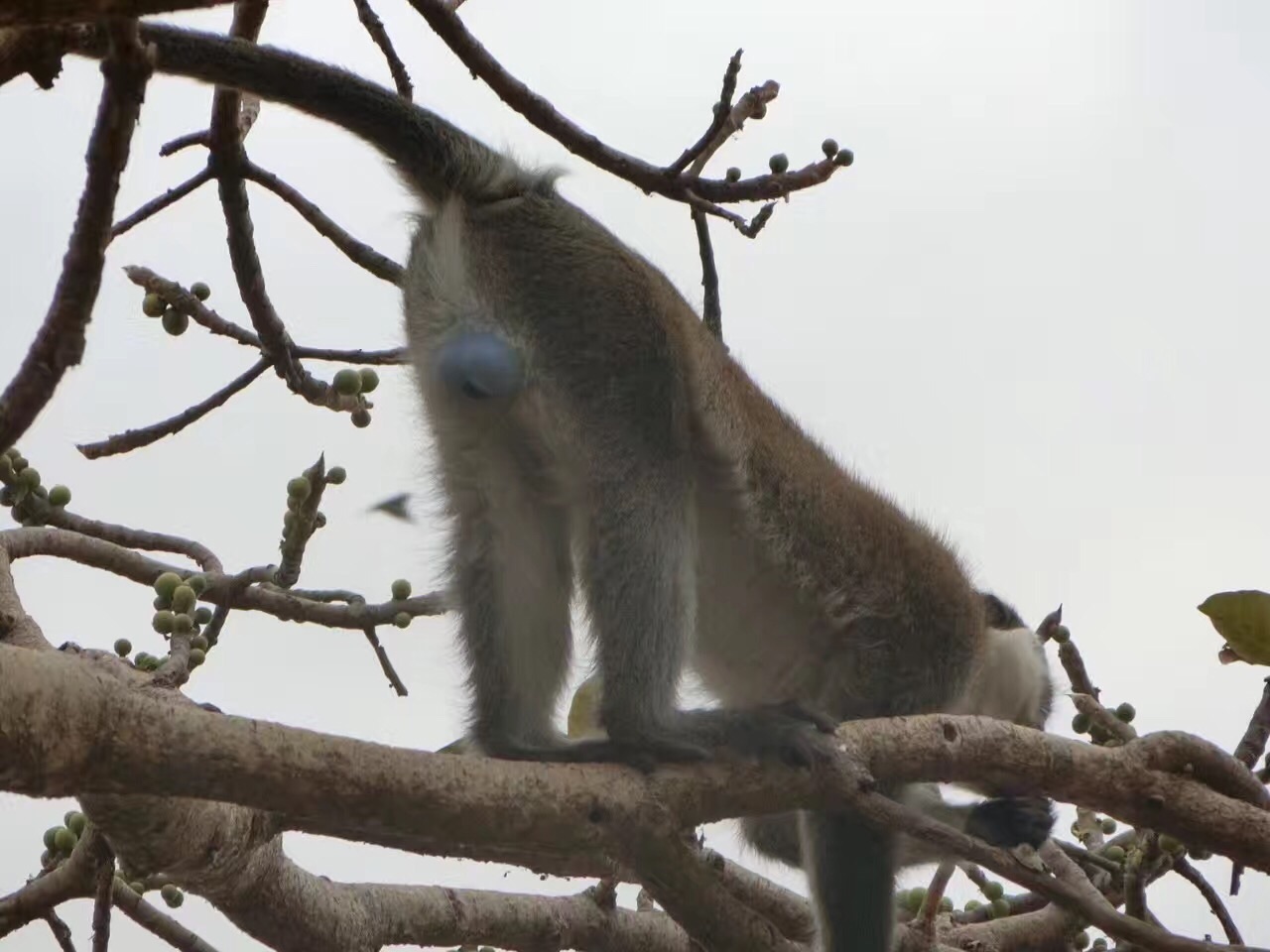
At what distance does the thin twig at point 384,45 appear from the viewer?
5.54 m

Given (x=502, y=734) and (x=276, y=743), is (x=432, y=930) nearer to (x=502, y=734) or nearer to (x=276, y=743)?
(x=502, y=734)

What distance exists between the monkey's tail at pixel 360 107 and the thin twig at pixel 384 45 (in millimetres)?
288

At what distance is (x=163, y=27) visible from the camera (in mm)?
4441

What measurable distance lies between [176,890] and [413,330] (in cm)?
200

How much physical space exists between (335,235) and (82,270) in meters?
3.25

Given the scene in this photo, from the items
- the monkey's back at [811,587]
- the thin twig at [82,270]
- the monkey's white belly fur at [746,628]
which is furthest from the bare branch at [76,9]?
the monkey's white belly fur at [746,628]

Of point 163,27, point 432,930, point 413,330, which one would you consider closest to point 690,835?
point 432,930

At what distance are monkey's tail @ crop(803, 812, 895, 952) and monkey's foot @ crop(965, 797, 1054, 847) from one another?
0.38 metres

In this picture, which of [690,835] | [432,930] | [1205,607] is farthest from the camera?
[432,930]

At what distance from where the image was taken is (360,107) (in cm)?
506

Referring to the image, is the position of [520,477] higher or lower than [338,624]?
higher

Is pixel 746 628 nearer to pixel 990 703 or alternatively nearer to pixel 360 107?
pixel 990 703

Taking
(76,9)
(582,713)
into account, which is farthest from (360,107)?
(76,9)

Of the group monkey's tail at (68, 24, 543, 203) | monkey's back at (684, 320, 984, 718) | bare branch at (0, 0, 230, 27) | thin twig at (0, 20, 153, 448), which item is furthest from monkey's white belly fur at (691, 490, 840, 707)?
bare branch at (0, 0, 230, 27)
